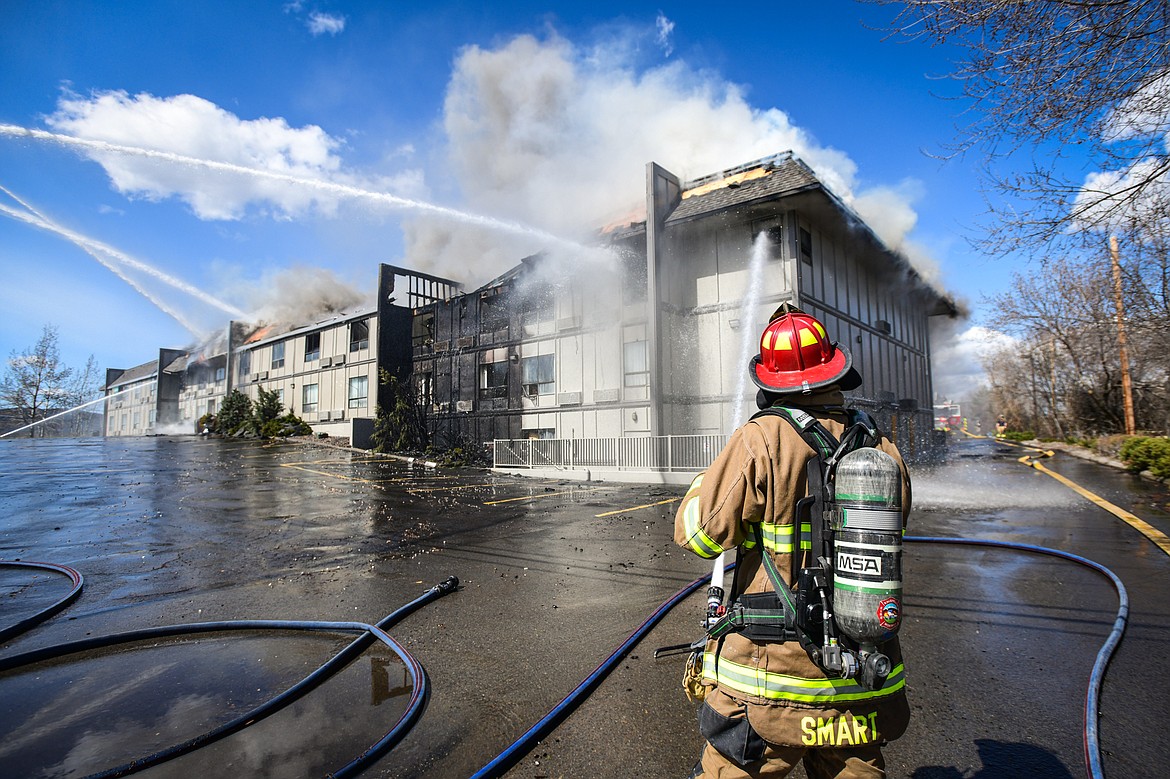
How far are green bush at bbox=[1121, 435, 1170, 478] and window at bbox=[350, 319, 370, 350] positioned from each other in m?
28.5

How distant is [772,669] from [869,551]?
1.51ft

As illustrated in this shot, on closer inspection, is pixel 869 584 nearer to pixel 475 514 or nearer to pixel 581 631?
pixel 581 631

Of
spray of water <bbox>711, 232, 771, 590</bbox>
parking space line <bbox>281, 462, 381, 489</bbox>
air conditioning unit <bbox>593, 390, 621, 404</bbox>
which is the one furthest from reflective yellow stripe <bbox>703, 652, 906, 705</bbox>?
air conditioning unit <bbox>593, 390, 621, 404</bbox>

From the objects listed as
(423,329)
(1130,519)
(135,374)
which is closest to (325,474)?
(423,329)

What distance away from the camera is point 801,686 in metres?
1.62

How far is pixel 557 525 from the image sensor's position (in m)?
8.76

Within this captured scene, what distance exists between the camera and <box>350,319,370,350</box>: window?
28841 mm

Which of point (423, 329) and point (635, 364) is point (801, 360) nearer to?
point (635, 364)

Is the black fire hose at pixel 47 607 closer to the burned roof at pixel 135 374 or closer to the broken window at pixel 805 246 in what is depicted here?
the broken window at pixel 805 246

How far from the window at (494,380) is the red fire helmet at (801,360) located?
839 inches

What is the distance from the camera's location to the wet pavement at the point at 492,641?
2.63 meters

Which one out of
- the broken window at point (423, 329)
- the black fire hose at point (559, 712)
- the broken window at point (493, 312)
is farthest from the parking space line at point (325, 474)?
the black fire hose at point (559, 712)

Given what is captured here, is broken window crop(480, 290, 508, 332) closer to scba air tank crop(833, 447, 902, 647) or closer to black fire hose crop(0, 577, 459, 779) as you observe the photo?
black fire hose crop(0, 577, 459, 779)

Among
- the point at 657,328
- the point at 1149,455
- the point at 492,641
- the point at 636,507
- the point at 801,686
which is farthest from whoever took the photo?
the point at 657,328
